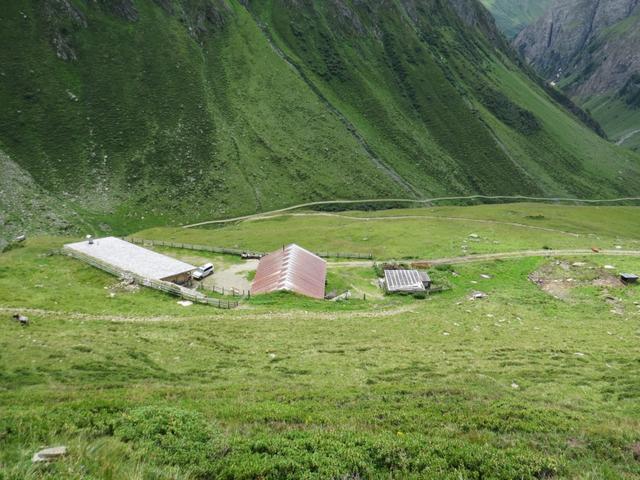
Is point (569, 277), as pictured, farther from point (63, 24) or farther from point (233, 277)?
point (63, 24)

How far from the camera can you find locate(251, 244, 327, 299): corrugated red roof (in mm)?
55500

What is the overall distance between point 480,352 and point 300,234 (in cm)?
6309

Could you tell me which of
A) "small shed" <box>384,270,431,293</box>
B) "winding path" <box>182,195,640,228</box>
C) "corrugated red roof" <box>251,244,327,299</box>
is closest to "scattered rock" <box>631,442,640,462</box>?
"corrugated red roof" <box>251,244,327,299</box>

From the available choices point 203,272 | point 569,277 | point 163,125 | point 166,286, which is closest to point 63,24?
point 163,125

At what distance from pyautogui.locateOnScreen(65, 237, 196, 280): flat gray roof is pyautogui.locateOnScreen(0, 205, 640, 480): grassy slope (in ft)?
17.3

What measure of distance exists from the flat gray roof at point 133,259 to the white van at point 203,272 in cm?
95

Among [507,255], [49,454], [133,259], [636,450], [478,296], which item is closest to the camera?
[49,454]

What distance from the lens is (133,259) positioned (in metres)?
63.6

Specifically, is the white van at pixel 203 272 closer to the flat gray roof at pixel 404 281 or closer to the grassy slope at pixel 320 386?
the grassy slope at pixel 320 386

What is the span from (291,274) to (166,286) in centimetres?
1577

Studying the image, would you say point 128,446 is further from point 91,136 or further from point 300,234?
point 91,136

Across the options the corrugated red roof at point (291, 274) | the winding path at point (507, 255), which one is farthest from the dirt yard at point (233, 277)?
the winding path at point (507, 255)

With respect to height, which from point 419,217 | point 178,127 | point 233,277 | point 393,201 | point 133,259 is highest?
point 178,127

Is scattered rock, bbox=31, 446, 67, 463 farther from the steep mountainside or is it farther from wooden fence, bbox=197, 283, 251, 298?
the steep mountainside
